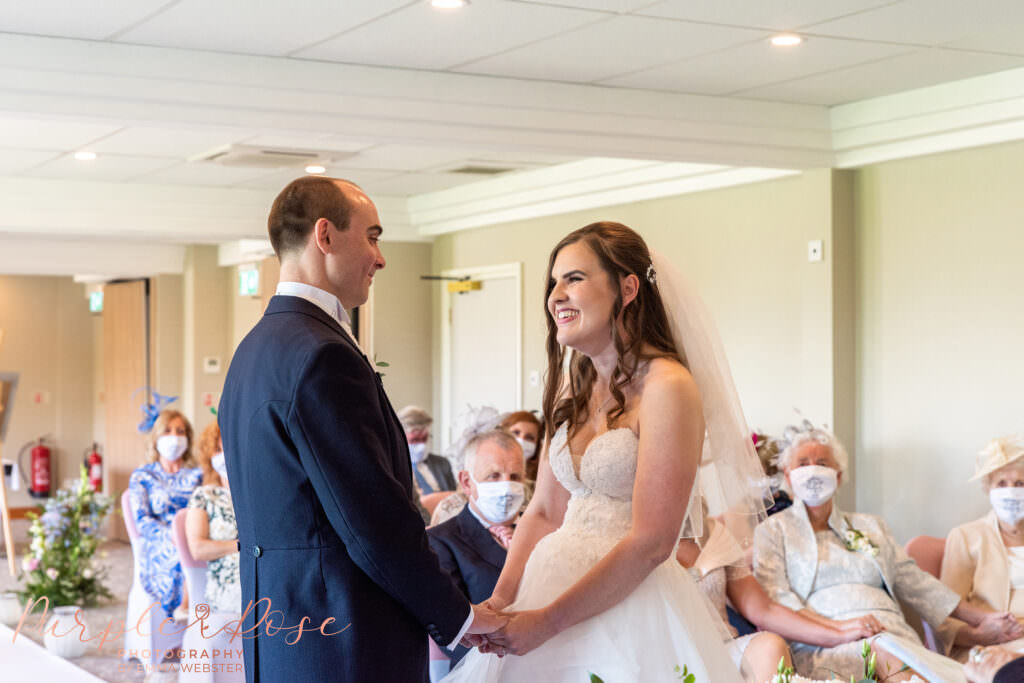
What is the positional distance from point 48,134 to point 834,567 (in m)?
4.13

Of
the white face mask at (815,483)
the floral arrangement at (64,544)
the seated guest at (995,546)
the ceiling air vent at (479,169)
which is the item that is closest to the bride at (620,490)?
the white face mask at (815,483)

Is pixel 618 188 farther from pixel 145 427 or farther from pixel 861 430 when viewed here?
pixel 145 427

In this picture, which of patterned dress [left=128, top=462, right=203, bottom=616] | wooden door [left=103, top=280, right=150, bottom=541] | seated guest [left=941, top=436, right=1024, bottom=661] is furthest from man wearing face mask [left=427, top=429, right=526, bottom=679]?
wooden door [left=103, top=280, right=150, bottom=541]

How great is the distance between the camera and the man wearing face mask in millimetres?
3361

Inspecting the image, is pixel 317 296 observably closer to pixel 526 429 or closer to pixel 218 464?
pixel 526 429

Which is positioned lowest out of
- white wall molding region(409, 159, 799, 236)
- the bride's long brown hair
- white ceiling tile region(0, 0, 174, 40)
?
the bride's long brown hair

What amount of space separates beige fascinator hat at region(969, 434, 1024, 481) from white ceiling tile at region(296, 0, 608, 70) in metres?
2.18

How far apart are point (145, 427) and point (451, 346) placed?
8.04 feet

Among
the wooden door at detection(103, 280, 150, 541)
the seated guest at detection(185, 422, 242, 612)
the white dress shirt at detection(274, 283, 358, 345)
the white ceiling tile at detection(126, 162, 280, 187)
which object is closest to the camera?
the white dress shirt at detection(274, 283, 358, 345)

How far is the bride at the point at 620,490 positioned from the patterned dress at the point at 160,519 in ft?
11.3

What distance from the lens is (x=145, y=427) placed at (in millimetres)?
6762

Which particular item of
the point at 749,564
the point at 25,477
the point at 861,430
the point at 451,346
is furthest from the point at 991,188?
the point at 25,477

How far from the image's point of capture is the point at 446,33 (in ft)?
13.4

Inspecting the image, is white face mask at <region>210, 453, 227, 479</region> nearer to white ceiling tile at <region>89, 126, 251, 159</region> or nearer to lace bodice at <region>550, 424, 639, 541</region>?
white ceiling tile at <region>89, 126, 251, 159</region>
